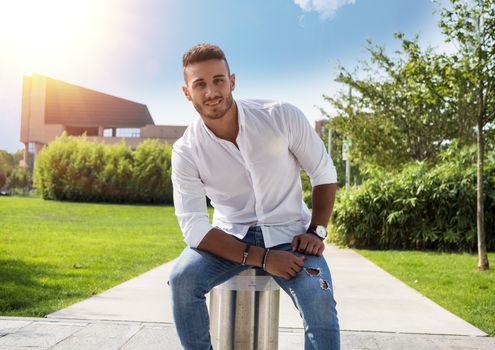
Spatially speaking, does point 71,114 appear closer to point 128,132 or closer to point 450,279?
point 128,132

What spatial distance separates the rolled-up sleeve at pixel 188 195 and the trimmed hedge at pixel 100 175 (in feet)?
103

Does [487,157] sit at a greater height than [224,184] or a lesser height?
greater

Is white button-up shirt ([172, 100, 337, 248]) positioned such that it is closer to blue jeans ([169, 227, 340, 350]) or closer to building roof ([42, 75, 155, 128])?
blue jeans ([169, 227, 340, 350])

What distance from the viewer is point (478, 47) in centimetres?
783

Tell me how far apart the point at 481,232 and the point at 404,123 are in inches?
432

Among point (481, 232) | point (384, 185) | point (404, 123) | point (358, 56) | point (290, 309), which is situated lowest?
point (290, 309)

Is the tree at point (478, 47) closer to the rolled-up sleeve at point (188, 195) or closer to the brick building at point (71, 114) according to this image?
the rolled-up sleeve at point (188, 195)

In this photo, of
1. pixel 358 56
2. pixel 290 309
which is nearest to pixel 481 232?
Result: pixel 290 309

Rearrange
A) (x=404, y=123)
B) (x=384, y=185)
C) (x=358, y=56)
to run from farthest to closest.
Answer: (x=358, y=56), (x=404, y=123), (x=384, y=185)

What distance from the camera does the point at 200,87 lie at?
9.64ft

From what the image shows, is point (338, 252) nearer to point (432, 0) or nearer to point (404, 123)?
point (432, 0)

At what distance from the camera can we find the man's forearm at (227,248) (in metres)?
2.75

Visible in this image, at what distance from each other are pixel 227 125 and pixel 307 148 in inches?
16.5

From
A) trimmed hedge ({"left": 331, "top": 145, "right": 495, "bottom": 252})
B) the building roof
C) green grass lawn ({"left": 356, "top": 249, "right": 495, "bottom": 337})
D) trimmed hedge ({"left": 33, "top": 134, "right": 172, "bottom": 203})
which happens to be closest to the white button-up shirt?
green grass lawn ({"left": 356, "top": 249, "right": 495, "bottom": 337})
